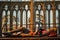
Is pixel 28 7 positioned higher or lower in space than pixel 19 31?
higher

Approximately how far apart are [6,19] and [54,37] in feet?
44.2

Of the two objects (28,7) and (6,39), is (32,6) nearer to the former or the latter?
(28,7)

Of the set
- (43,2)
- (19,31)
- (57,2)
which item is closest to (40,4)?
(43,2)

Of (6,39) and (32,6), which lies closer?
(6,39)

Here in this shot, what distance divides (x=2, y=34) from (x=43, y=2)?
505 inches

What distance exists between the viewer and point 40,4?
1939 cm

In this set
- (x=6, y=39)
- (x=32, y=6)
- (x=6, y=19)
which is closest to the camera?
(x=6, y=39)

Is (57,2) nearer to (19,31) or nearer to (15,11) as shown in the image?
(15,11)

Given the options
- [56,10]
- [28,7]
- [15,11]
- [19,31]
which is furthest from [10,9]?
[19,31]

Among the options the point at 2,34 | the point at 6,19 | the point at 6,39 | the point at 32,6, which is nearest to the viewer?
the point at 6,39

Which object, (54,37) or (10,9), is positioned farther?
(10,9)

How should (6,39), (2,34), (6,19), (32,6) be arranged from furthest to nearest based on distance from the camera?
(6,19)
(32,6)
(2,34)
(6,39)

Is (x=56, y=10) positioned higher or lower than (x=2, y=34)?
higher

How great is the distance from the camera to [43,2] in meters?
19.4
